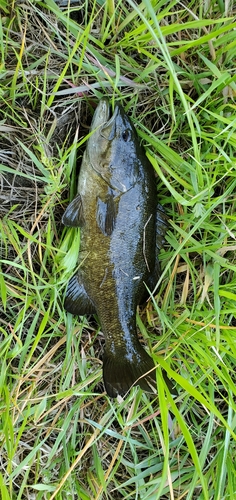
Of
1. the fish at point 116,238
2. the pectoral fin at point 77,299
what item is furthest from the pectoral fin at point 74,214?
the pectoral fin at point 77,299

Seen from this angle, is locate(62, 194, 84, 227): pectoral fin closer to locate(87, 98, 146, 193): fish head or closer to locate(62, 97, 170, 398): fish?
locate(62, 97, 170, 398): fish

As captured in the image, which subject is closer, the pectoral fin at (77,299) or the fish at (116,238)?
the fish at (116,238)

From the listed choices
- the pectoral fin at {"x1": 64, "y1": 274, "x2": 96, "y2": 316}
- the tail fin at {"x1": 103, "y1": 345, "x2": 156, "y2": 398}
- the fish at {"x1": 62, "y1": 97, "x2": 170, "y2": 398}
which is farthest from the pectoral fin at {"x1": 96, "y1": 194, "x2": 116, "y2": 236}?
the tail fin at {"x1": 103, "y1": 345, "x2": 156, "y2": 398}

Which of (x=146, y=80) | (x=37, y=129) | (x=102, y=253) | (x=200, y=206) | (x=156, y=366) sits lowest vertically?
(x=156, y=366)

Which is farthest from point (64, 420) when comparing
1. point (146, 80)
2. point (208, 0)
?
point (208, 0)

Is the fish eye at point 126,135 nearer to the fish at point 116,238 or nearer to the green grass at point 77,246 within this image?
the fish at point 116,238

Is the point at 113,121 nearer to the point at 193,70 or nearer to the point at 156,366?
the point at 193,70

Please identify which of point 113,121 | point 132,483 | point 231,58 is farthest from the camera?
point 132,483
